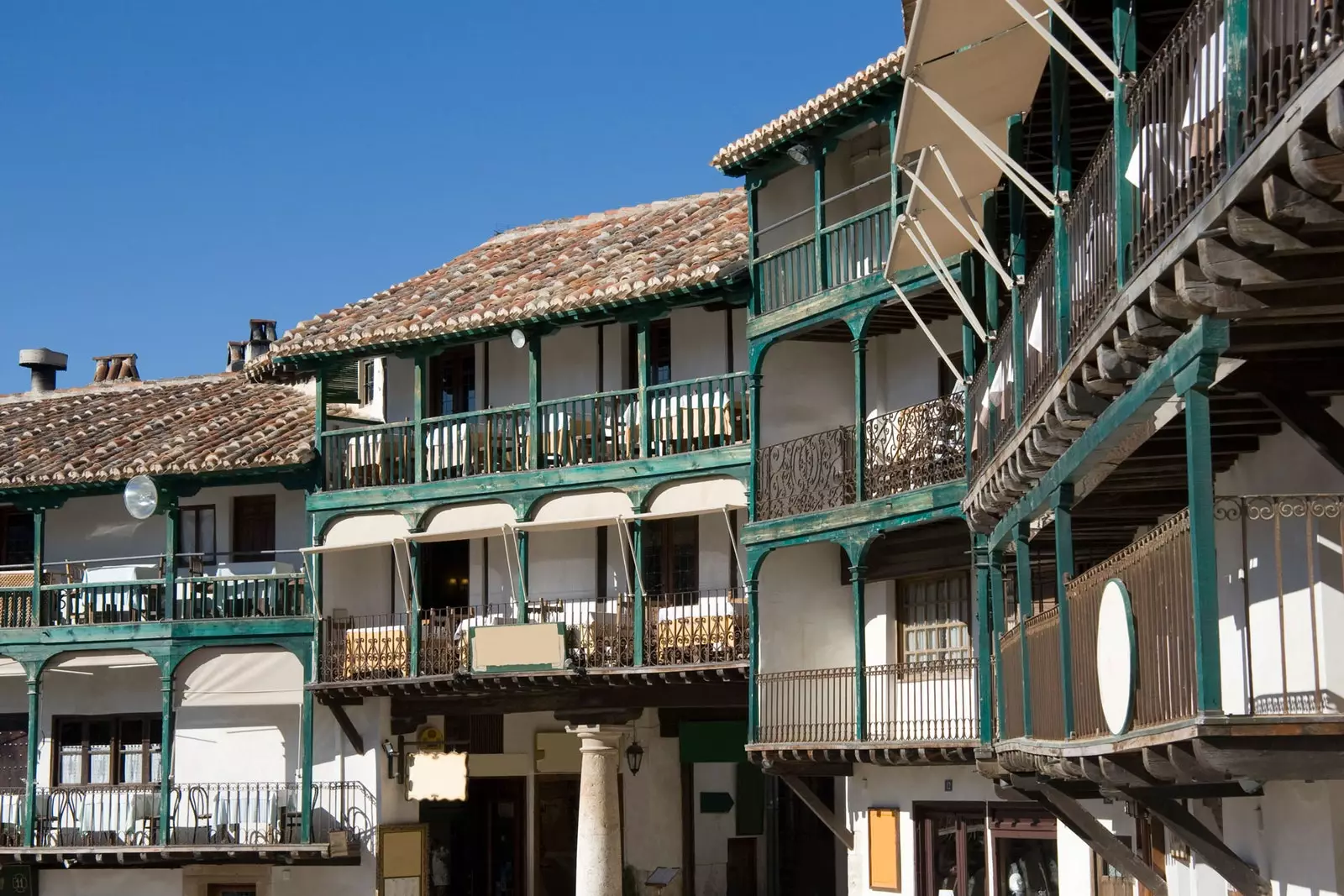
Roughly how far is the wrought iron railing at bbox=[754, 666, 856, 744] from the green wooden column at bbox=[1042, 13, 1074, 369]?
37.7ft

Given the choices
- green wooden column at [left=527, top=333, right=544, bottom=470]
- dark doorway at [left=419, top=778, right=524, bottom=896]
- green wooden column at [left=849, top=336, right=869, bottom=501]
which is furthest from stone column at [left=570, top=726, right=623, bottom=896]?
green wooden column at [left=849, top=336, right=869, bottom=501]

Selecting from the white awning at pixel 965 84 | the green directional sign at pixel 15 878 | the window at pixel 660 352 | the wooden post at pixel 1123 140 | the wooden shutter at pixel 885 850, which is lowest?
the green directional sign at pixel 15 878

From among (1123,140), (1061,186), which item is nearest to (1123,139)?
(1123,140)

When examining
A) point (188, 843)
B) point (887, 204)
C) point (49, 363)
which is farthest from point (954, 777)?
point (49, 363)

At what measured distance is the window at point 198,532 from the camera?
108 ft

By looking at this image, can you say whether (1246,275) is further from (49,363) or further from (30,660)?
(49,363)

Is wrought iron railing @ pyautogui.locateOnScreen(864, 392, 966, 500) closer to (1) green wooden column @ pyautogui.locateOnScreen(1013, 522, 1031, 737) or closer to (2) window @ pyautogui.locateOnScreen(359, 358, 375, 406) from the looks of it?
(1) green wooden column @ pyautogui.locateOnScreen(1013, 522, 1031, 737)

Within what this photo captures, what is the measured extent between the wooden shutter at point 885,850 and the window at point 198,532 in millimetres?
13336

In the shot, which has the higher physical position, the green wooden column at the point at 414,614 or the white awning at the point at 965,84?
the white awning at the point at 965,84

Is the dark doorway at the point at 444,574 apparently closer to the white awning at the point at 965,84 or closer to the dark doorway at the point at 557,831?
the dark doorway at the point at 557,831

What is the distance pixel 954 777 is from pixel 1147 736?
13978mm

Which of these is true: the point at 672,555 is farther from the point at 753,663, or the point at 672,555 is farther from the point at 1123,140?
the point at 1123,140

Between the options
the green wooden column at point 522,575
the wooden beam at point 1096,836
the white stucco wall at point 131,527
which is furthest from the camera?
the white stucco wall at point 131,527

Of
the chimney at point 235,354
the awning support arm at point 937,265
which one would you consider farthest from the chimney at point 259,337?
the awning support arm at point 937,265
